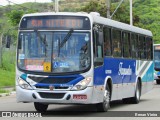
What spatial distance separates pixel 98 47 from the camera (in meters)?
15.9

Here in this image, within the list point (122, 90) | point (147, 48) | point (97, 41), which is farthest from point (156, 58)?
point (97, 41)

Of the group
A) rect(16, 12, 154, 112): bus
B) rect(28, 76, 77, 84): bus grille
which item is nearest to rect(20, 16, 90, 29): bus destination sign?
rect(16, 12, 154, 112): bus

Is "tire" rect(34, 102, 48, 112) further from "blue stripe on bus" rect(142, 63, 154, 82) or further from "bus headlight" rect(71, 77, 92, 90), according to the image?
"blue stripe on bus" rect(142, 63, 154, 82)

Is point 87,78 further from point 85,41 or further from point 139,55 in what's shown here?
point 139,55

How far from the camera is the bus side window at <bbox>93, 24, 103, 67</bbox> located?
15651 mm

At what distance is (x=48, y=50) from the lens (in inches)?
604

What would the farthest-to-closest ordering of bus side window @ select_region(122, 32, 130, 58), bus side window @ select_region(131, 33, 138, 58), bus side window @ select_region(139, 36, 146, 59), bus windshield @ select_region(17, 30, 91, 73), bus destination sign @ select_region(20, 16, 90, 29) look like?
bus side window @ select_region(139, 36, 146, 59) < bus side window @ select_region(131, 33, 138, 58) < bus side window @ select_region(122, 32, 130, 58) < bus destination sign @ select_region(20, 16, 90, 29) < bus windshield @ select_region(17, 30, 91, 73)

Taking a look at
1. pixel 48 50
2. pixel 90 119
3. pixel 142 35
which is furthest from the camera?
pixel 142 35

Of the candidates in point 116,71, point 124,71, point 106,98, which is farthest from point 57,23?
point 124,71

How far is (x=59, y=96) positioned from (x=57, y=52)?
4.03ft

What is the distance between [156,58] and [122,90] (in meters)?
21.8

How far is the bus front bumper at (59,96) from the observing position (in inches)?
588

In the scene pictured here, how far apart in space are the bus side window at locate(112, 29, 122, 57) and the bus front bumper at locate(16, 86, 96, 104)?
3215 millimetres

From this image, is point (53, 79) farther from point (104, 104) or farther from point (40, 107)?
point (104, 104)
